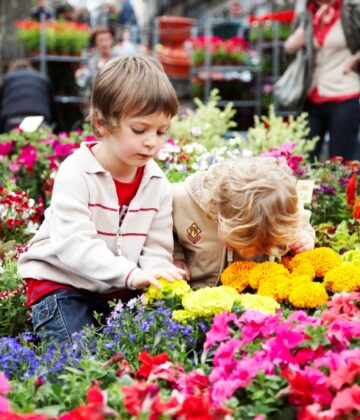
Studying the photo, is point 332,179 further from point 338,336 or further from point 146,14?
point 146,14

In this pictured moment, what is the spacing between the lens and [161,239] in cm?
346

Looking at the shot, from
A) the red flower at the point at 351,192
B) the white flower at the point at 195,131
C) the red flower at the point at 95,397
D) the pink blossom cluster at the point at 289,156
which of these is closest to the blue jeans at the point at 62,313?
the red flower at the point at 95,397

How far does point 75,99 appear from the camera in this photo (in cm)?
1293

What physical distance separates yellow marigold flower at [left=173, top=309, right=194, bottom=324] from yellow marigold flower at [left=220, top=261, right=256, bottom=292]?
1.63 ft

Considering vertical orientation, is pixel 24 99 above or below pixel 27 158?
below

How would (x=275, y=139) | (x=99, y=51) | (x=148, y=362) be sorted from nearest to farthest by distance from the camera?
(x=148, y=362), (x=275, y=139), (x=99, y=51)

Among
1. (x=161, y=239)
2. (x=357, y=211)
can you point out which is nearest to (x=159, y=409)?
(x=161, y=239)

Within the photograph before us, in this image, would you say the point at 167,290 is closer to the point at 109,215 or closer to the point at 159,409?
the point at 109,215

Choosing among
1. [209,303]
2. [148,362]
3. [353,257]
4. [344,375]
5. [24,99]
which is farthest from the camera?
[24,99]

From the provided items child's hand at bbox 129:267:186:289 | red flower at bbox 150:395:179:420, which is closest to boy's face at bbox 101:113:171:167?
child's hand at bbox 129:267:186:289

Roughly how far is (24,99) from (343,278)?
6.39 metres

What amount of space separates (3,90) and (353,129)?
14.1 ft

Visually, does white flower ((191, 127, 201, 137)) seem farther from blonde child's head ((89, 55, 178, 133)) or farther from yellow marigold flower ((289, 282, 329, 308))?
yellow marigold flower ((289, 282, 329, 308))

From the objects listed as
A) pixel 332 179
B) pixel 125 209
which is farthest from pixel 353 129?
pixel 125 209
